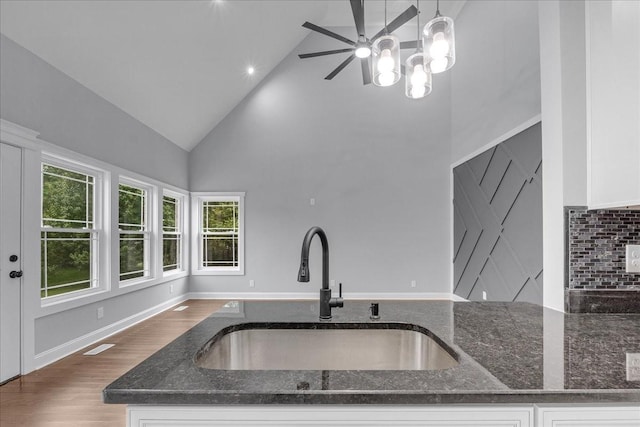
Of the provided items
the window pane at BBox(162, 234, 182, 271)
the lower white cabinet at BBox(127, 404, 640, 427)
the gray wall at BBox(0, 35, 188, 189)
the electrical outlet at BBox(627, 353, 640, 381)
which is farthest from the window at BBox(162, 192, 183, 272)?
the electrical outlet at BBox(627, 353, 640, 381)

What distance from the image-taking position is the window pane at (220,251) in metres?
6.20

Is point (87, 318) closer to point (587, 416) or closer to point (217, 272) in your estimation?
point (217, 272)

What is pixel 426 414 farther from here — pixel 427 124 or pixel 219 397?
pixel 427 124

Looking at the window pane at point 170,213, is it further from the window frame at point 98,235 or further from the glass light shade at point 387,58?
the glass light shade at point 387,58

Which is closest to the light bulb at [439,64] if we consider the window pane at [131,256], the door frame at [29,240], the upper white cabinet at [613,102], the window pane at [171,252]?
the upper white cabinet at [613,102]

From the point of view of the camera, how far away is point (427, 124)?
606 centimetres

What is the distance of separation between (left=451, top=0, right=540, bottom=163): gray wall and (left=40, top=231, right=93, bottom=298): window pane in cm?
515

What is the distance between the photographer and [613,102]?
51.0 inches

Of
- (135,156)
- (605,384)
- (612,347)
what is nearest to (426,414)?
(605,384)

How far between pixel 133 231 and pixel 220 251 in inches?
73.4

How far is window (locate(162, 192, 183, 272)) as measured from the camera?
5.50 meters

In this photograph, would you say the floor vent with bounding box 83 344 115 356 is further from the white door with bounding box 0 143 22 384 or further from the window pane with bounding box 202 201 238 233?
the window pane with bounding box 202 201 238 233

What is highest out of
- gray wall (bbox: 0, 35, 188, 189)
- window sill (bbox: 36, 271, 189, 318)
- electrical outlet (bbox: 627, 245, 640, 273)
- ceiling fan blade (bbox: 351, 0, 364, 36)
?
ceiling fan blade (bbox: 351, 0, 364, 36)

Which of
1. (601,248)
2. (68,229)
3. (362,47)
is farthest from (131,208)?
(601,248)
